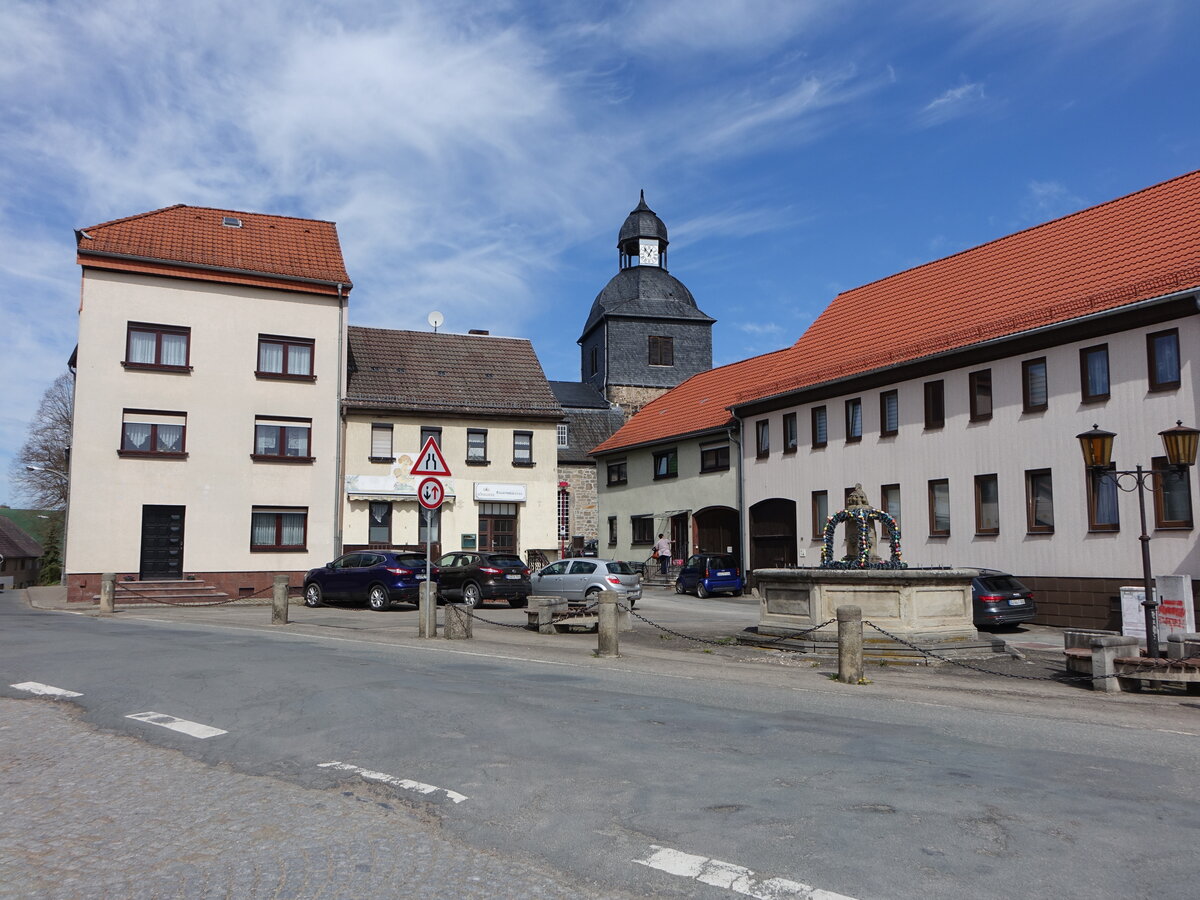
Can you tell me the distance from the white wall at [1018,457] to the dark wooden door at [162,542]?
2031 cm

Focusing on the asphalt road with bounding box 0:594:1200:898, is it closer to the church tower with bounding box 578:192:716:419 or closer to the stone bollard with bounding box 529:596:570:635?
the stone bollard with bounding box 529:596:570:635

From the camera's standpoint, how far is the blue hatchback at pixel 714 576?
34.8 metres

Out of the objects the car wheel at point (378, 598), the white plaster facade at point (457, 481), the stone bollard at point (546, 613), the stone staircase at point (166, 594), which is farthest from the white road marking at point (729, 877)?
the white plaster facade at point (457, 481)

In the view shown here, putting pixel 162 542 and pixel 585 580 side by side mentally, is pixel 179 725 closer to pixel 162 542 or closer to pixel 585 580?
pixel 585 580

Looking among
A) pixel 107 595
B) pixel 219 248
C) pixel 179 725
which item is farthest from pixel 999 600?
pixel 219 248

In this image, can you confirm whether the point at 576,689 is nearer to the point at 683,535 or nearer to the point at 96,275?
the point at 96,275

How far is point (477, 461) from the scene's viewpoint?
1491 inches

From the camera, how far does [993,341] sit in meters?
26.4

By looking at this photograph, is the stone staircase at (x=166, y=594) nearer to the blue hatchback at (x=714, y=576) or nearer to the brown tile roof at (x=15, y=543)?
the blue hatchback at (x=714, y=576)

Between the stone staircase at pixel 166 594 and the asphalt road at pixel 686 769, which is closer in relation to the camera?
the asphalt road at pixel 686 769

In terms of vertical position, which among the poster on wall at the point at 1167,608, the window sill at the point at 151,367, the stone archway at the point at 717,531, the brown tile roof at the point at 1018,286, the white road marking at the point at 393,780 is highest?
the brown tile roof at the point at 1018,286

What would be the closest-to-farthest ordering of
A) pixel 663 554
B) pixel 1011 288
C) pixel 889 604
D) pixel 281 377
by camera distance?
pixel 889 604
pixel 1011 288
pixel 281 377
pixel 663 554

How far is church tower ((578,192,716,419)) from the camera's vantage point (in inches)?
2813

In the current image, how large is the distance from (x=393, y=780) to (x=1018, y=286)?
26.0 m
